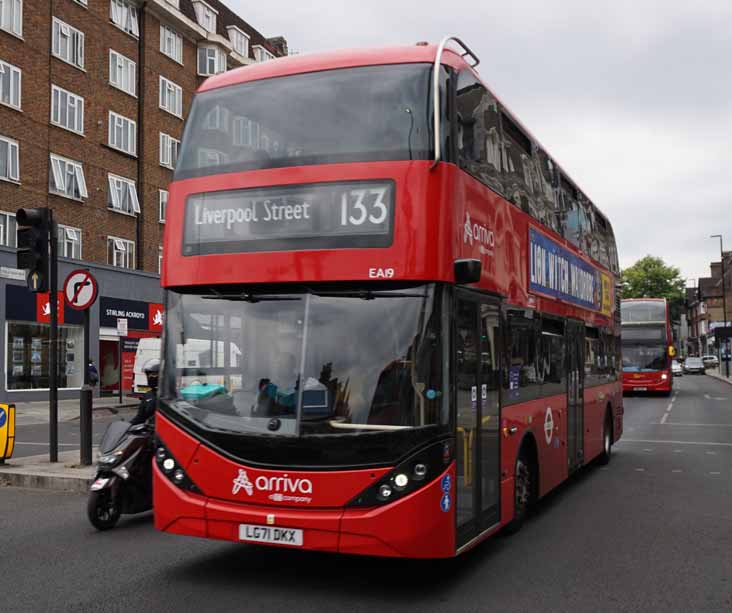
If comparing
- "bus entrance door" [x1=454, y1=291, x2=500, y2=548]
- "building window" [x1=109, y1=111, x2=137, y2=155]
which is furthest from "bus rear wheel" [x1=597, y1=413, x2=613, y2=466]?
"building window" [x1=109, y1=111, x2=137, y2=155]

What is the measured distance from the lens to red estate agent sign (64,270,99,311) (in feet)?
38.4

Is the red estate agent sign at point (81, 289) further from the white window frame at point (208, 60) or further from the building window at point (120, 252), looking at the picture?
the white window frame at point (208, 60)

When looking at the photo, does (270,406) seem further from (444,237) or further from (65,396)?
(65,396)

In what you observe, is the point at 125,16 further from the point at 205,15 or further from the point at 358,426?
the point at 358,426

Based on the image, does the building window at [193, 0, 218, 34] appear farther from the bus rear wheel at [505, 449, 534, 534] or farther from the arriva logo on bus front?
the arriva logo on bus front

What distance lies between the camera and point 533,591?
602 centimetres

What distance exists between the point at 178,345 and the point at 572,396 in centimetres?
574

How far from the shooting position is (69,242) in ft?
102

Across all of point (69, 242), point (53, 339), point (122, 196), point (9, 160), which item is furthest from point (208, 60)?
point (53, 339)

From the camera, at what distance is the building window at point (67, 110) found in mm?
30328

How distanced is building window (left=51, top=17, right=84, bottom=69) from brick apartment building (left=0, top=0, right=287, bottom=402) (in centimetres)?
4

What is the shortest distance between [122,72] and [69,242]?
7898 millimetres

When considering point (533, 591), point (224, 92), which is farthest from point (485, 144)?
point (533, 591)

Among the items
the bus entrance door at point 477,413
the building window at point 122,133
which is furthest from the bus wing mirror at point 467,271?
the building window at point 122,133
